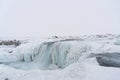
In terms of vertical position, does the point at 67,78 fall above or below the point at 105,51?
below

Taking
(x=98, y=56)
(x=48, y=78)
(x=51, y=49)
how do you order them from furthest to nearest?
(x=51, y=49)
(x=98, y=56)
(x=48, y=78)

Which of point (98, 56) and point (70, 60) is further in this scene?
point (70, 60)

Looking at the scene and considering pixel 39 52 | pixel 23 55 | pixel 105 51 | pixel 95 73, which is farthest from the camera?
pixel 23 55

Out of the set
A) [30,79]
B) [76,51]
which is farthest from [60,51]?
[30,79]

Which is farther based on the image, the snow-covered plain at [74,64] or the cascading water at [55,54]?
the cascading water at [55,54]

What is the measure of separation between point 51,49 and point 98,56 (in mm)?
5538

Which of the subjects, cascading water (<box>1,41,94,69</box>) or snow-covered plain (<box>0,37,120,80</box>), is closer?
snow-covered plain (<box>0,37,120,80</box>)

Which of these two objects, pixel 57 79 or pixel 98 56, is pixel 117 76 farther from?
pixel 98 56

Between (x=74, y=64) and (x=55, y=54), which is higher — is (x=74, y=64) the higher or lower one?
the higher one

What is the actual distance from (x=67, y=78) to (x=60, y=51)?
5777 millimetres

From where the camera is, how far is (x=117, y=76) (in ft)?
16.5

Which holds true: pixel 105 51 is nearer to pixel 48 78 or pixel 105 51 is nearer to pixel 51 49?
pixel 48 78

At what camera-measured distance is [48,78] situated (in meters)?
6.01

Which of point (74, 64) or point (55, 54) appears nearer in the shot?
point (74, 64)
